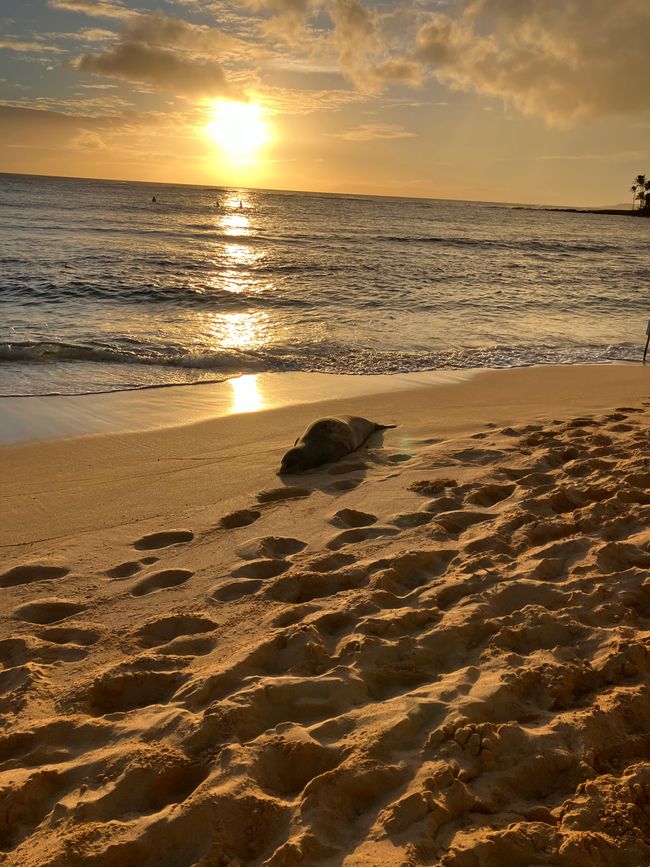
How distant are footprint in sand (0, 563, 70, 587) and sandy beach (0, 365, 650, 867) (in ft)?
0.06

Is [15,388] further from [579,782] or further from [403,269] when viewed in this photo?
[403,269]

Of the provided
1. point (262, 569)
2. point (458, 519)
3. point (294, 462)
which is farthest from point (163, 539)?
point (458, 519)

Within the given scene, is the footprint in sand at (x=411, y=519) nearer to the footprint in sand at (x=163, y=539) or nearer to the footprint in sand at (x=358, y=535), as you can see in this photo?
the footprint in sand at (x=358, y=535)

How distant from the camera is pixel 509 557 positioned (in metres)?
3.65

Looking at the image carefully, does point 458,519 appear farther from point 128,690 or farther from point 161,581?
point 128,690

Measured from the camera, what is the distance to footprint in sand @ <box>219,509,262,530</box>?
4363mm

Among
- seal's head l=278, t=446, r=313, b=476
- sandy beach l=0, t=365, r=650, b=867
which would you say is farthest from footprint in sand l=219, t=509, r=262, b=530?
seal's head l=278, t=446, r=313, b=476

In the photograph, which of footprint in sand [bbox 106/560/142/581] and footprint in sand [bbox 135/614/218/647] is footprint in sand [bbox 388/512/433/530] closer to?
footprint in sand [bbox 135/614/218/647]

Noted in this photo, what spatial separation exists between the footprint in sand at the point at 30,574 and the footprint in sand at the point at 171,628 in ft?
2.79

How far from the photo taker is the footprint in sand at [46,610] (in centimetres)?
328

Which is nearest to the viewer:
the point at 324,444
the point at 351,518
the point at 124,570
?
the point at 124,570

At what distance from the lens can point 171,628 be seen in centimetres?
316

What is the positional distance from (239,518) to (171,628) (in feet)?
4.45

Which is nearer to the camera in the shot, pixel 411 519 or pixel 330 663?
pixel 330 663
